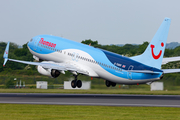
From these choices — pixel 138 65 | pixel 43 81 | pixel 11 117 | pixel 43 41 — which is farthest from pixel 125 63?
pixel 43 81

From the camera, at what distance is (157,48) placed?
132 ft

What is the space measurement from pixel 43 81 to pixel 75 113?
42581 millimetres

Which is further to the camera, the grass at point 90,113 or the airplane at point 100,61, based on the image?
the airplane at point 100,61

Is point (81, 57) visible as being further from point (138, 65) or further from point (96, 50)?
point (138, 65)

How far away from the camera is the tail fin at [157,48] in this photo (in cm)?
4000

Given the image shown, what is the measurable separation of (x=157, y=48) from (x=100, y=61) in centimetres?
803

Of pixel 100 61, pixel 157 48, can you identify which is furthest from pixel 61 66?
pixel 157 48

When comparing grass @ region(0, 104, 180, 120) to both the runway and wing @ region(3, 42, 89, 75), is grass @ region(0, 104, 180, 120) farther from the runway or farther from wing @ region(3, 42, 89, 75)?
wing @ region(3, 42, 89, 75)

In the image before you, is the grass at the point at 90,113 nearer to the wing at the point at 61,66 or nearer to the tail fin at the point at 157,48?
the tail fin at the point at 157,48

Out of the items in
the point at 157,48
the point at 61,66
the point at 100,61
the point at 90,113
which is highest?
the point at 157,48

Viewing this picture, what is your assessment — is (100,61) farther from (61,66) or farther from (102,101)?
(102,101)

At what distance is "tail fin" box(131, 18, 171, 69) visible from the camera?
1575 inches

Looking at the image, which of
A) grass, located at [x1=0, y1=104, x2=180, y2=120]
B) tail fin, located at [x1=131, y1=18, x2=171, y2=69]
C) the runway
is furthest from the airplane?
grass, located at [x1=0, y1=104, x2=180, y2=120]

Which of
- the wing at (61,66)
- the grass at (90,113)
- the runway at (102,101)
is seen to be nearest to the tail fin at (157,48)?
the runway at (102,101)
